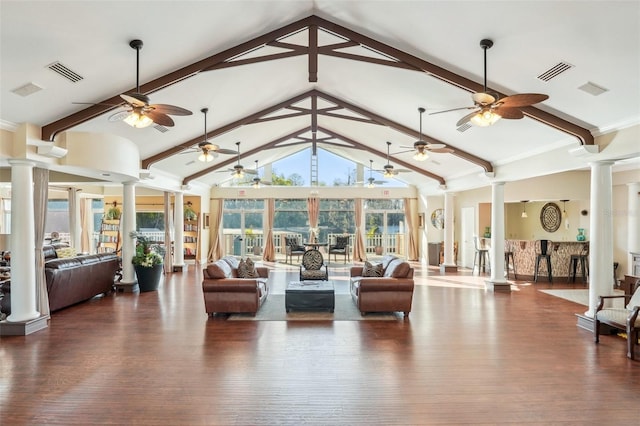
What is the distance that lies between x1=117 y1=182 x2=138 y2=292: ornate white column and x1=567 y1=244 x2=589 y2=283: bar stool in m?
10.4

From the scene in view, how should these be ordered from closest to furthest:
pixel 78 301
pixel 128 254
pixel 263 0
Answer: pixel 263 0 < pixel 78 301 < pixel 128 254

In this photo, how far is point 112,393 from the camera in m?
3.45

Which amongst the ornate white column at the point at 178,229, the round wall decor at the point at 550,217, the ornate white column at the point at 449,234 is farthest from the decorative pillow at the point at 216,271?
the round wall decor at the point at 550,217

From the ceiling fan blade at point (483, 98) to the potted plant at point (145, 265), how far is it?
7.28 m

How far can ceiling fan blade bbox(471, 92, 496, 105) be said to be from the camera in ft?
12.6

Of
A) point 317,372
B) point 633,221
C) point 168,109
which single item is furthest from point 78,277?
point 633,221

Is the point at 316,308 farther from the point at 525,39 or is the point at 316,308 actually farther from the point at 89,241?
the point at 89,241

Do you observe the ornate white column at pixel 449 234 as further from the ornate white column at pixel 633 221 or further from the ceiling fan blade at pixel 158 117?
the ceiling fan blade at pixel 158 117

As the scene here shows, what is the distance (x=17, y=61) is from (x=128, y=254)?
512 centimetres

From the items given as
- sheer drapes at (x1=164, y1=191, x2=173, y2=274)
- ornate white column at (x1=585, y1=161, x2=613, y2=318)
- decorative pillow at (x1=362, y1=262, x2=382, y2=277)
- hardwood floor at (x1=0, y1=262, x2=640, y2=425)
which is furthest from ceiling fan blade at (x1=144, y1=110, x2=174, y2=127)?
sheer drapes at (x1=164, y1=191, x2=173, y2=274)

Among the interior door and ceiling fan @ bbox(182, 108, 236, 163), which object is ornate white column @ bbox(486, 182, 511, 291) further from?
ceiling fan @ bbox(182, 108, 236, 163)

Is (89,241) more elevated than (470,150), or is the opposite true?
(470,150)

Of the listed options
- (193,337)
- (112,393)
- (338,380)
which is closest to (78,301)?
(193,337)

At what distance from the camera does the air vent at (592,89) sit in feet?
14.7
